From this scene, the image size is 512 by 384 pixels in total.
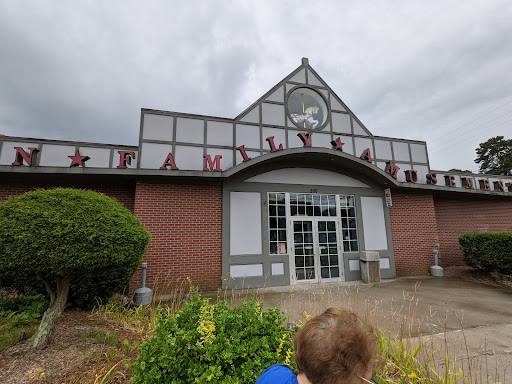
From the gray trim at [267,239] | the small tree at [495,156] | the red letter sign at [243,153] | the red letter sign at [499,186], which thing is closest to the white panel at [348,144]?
the gray trim at [267,239]

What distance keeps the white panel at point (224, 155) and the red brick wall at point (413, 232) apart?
20.7ft

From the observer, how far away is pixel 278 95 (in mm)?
A: 8555

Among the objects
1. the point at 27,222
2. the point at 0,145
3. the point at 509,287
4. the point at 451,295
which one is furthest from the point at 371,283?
the point at 0,145

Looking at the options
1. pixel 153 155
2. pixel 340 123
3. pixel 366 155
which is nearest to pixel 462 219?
pixel 366 155

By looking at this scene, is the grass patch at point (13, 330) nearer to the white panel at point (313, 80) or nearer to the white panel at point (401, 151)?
the white panel at point (313, 80)

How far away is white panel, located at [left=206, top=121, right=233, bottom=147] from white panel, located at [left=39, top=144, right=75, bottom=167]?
3748 mm

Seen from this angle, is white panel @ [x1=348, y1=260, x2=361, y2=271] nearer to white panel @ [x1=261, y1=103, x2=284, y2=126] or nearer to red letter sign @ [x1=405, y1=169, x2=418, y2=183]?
red letter sign @ [x1=405, y1=169, x2=418, y2=183]

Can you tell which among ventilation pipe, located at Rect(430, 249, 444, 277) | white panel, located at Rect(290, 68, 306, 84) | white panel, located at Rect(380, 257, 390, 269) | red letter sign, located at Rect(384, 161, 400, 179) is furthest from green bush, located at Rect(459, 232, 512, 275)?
white panel, located at Rect(290, 68, 306, 84)

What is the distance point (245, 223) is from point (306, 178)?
2625mm

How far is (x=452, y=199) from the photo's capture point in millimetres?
10906

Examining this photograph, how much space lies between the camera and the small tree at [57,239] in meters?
2.86

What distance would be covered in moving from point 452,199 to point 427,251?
3387 mm

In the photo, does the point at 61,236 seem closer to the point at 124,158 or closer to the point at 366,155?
the point at 124,158

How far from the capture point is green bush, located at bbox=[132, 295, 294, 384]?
1.94 metres
